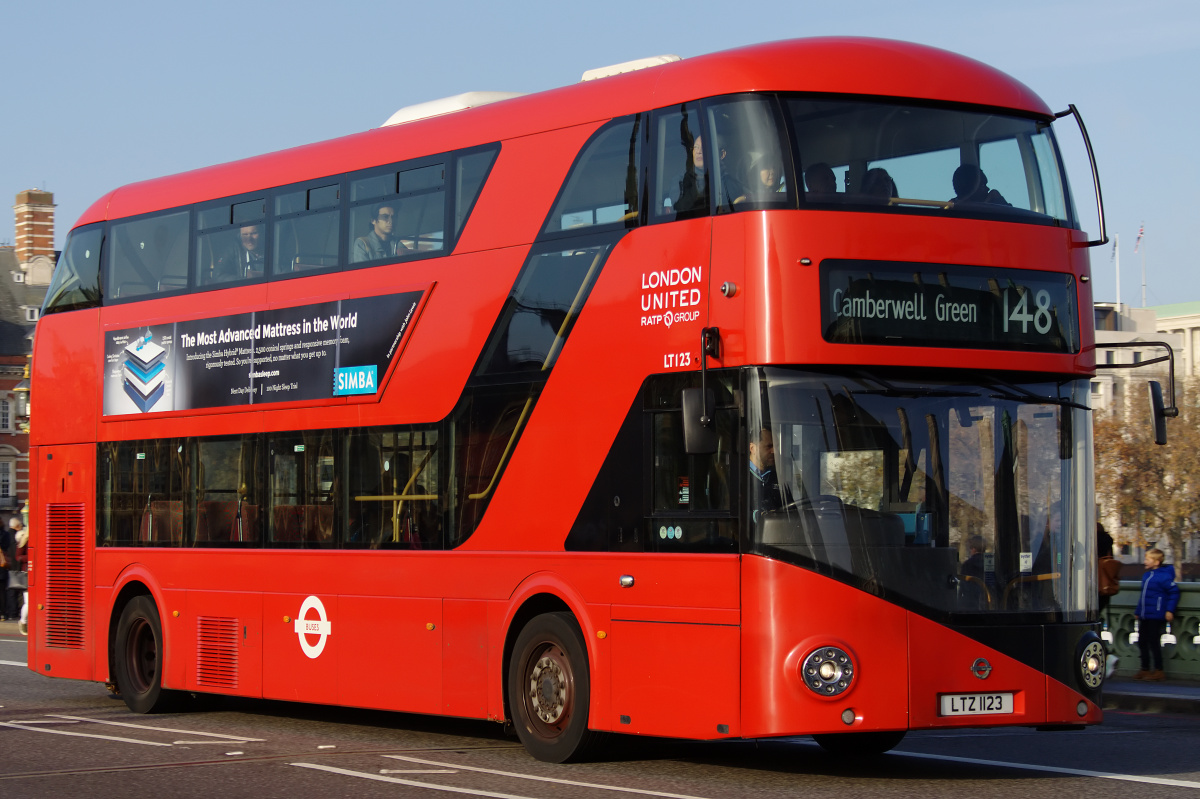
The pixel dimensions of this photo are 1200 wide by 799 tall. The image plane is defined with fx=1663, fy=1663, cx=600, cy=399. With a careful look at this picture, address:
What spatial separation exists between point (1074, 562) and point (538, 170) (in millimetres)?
4552

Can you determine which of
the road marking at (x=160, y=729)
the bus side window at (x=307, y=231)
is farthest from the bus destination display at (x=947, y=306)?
the road marking at (x=160, y=729)

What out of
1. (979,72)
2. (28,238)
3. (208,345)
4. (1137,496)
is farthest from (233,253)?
(28,238)

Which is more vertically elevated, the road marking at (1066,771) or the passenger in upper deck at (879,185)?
the passenger in upper deck at (879,185)

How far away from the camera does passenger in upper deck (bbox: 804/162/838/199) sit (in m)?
10.1

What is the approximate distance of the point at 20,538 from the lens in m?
28.0

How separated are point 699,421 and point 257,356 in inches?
223

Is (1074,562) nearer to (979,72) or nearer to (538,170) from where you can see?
(979,72)

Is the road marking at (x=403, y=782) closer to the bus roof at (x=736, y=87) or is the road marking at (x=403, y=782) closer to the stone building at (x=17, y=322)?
the bus roof at (x=736, y=87)

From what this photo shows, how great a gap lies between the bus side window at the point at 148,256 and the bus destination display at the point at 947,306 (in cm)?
741

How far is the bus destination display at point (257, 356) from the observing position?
13.2 metres

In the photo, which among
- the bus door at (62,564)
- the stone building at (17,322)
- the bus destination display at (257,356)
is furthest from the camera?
the stone building at (17,322)

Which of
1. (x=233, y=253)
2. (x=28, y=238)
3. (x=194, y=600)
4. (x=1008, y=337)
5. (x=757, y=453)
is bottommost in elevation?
(x=194, y=600)

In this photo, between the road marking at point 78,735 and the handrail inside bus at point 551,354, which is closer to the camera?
the handrail inside bus at point 551,354

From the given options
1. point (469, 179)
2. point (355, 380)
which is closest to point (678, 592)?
point (469, 179)
